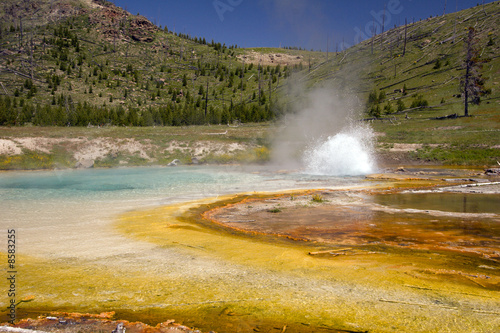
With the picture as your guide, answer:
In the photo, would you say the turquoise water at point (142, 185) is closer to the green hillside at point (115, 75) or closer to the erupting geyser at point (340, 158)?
the erupting geyser at point (340, 158)

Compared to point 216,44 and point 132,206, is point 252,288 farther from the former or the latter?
point 216,44

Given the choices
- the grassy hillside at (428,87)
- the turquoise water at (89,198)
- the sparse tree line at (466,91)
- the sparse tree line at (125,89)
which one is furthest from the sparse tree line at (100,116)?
the turquoise water at (89,198)

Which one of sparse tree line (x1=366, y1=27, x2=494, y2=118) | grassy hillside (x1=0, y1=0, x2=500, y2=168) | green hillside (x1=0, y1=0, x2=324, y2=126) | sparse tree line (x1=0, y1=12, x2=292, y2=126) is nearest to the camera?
grassy hillside (x1=0, y1=0, x2=500, y2=168)

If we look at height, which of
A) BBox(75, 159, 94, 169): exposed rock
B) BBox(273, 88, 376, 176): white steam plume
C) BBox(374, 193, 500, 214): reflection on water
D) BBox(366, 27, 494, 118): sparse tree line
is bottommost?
BBox(374, 193, 500, 214): reflection on water

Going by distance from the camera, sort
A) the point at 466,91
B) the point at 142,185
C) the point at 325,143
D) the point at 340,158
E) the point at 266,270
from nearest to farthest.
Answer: the point at 266,270
the point at 142,185
the point at 340,158
the point at 325,143
the point at 466,91

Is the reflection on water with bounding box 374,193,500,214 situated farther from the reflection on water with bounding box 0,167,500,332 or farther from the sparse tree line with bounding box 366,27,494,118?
the sparse tree line with bounding box 366,27,494,118

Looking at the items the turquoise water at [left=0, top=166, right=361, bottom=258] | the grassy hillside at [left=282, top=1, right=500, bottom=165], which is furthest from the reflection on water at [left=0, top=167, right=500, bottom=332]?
the grassy hillside at [left=282, top=1, right=500, bottom=165]

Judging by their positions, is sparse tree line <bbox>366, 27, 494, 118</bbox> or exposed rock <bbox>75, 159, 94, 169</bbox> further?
sparse tree line <bbox>366, 27, 494, 118</bbox>

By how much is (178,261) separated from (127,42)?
13449cm

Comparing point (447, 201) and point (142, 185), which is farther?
point (142, 185)

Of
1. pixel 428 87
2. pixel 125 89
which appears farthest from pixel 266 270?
pixel 125 89

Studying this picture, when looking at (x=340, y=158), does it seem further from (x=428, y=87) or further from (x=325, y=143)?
(x=428, y=87)

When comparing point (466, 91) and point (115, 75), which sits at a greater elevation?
point (115, 75)

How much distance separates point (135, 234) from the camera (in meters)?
8.61
